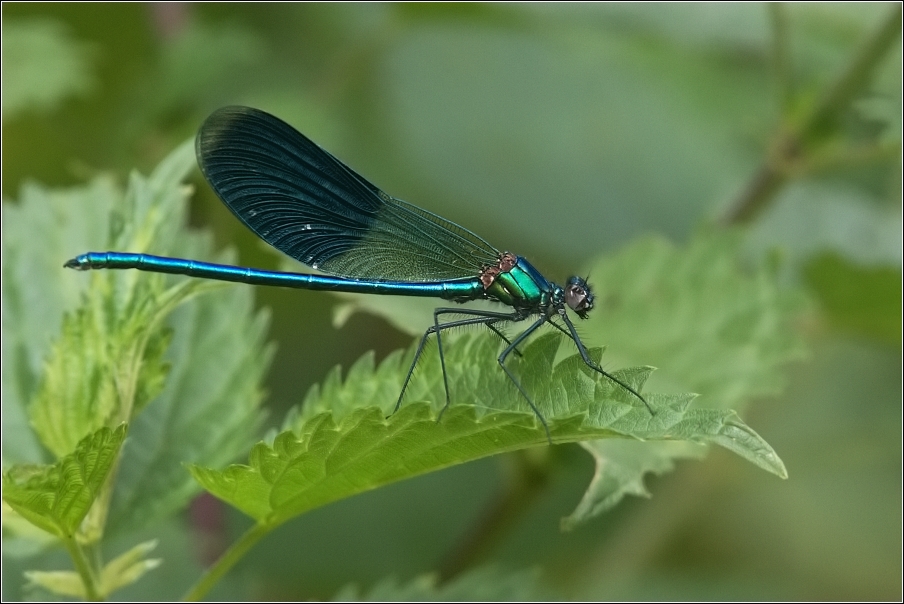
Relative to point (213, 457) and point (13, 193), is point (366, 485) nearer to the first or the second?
point (213, 457)

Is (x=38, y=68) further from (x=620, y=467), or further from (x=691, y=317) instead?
(x=620, y=467)

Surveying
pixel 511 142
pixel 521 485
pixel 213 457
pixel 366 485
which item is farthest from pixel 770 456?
pixel 511 142

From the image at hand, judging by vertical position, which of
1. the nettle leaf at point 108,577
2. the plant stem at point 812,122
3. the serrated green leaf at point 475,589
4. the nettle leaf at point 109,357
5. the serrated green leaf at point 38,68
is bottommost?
the nettle leaf at point 108,577

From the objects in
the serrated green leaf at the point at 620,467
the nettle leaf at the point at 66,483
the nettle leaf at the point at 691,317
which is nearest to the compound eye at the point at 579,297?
the nettle leaf at the point at 691,317

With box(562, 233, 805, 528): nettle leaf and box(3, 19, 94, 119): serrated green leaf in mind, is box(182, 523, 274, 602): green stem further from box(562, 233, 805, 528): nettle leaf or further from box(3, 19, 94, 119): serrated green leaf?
box(3, 19, 94, 119): serrated green leaf

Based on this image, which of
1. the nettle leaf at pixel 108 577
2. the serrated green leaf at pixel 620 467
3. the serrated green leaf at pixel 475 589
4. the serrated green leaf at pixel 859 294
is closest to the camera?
the serrated green leaf at pixel 620 467

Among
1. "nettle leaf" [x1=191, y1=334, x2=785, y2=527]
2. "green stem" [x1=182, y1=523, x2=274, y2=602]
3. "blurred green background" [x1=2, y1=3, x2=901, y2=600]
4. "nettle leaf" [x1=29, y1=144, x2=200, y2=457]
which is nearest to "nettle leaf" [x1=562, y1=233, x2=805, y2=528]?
"blurred green background" [x1=2, y1=3, x2=901, y2=600]

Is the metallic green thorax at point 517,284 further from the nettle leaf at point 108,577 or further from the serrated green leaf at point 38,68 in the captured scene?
the serrated green leaf at point 38,68
